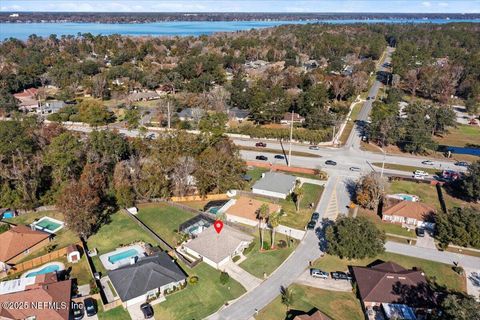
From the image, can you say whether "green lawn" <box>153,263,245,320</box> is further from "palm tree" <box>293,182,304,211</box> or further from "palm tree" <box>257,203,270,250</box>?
"palm tree" <box>293,182,304,211</box>

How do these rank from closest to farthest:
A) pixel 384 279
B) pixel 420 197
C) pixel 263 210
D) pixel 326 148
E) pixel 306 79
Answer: pixel 384 279
pixel 263 210
pixel 420 197
pixel 326 148
pixel 306 79

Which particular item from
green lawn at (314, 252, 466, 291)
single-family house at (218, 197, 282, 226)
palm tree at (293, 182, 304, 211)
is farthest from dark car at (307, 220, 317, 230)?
Result: green lawn at (314, 252, 466, 291)

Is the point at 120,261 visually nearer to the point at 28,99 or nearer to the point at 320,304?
the point at 320,304

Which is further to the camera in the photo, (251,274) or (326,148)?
(326,148)

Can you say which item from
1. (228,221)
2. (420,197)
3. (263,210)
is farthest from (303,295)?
(420,197)

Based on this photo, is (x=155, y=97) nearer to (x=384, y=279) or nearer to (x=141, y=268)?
(x=141, y=268)

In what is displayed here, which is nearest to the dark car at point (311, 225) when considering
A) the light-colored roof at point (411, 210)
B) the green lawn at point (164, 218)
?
the light-colored roof at point (411, 210)
